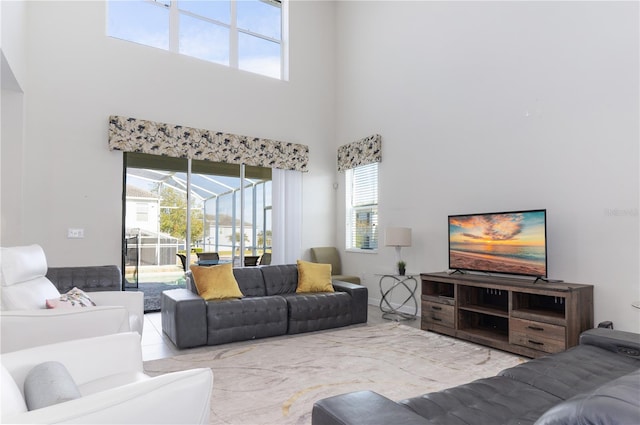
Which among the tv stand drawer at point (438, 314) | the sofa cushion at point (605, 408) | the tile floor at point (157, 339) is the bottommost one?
the tile floor at point (157, 339)

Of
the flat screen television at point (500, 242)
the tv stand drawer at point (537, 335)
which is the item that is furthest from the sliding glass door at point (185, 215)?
the tv stand drawer at point (537, 335)

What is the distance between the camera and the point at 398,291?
563 cm

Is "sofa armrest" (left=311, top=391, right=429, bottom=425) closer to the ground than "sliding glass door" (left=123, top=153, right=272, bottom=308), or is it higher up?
closer to the ground

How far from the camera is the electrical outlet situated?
497 cm

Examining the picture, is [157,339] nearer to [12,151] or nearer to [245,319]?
[245,319]

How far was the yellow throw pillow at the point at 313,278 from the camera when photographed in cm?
472

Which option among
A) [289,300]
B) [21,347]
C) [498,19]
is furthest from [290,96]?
[21,347]

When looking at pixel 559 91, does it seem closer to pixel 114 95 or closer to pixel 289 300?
pixel 289 300

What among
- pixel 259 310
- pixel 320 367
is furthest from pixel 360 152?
pixel 320 367

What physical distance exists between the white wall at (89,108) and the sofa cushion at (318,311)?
110 inches

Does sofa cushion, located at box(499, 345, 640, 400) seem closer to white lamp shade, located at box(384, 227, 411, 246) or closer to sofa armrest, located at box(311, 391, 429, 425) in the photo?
sofa armrest, located at box(311, 391, 429, 425)

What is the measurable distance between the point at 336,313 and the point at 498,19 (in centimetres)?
391

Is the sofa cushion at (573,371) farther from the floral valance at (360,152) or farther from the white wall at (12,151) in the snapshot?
the white wall at (12,151)

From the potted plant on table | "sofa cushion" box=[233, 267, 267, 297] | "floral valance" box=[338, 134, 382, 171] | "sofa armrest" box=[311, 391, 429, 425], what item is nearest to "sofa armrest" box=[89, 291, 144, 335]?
"sofa cushion" box=[233, 267, 267, 297]
